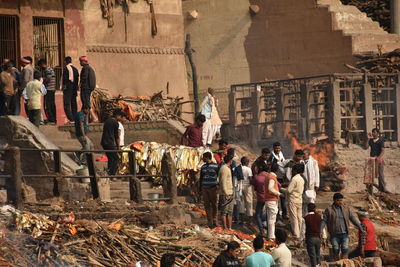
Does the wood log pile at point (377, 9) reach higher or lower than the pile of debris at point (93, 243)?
higher

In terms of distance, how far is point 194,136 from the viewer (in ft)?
84.4

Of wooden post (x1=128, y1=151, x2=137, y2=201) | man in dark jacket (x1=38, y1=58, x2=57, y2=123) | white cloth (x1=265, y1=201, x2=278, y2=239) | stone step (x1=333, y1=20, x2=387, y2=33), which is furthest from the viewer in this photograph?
stone step (x1=333, y1=20, x2=387, y2=33)

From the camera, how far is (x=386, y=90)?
3055cm

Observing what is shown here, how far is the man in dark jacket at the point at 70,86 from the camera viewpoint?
26.0 meters

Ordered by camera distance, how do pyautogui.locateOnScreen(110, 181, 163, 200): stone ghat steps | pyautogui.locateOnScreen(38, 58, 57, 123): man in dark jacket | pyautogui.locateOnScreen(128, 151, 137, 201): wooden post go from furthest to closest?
pyautogui.locateOnScreen(38, 58, 57, 123): man in dark jacket → pyautogui.locateOnScreen(110, 181, 163, 200): stone ghat steps → pyautogui.locateOnScreen(128, 151, 137, 201): wooden post

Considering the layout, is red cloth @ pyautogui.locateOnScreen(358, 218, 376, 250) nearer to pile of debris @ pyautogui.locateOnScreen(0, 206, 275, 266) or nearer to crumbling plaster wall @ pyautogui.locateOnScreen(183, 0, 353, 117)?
pile of debris @ pyautogui.locateOnScreen(0, 206, 275, 266)

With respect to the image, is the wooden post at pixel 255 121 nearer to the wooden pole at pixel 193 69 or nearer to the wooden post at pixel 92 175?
the wooden pole at pixel 193 69

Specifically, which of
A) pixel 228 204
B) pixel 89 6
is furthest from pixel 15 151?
pixel 89 6

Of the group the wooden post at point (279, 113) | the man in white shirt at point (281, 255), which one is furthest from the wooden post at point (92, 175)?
the wooden post at point (279, 113)

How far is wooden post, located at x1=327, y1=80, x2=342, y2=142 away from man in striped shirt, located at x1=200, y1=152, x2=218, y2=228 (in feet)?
24.7

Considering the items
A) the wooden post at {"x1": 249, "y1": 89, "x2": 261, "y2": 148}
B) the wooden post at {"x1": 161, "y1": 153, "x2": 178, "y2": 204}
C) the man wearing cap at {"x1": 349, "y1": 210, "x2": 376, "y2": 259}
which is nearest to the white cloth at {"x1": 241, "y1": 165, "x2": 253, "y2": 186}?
the wooden post at {"x1": 161, "y1": 153, "x2": 178, "y2": 204}

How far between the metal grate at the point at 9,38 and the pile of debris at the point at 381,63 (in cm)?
875

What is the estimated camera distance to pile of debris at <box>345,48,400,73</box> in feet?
104

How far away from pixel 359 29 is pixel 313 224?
1532 cm
